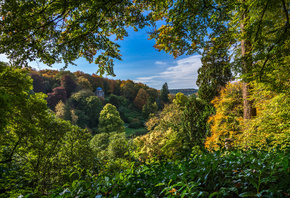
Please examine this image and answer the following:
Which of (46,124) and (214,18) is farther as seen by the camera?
(46,124)

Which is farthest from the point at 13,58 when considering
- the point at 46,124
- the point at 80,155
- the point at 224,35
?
the point at 224,35

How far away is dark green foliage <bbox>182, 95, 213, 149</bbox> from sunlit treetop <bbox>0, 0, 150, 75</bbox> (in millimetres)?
10542

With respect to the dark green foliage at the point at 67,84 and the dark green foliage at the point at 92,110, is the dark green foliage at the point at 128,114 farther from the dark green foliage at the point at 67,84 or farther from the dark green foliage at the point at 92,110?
the dark green foliage at the point at 67,84

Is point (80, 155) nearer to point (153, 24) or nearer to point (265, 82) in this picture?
point (153, 24)

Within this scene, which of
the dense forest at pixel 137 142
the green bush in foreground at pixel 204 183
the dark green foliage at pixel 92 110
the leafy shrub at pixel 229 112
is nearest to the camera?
the green bush in foreground at pixel 204 183

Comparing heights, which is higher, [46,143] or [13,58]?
[13,58]

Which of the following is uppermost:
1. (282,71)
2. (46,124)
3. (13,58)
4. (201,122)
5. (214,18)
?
(214,18)

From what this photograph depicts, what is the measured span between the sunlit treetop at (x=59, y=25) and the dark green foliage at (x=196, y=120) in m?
10.5

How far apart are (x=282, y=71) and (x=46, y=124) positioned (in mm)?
5970

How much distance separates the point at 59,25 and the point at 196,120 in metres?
12.1

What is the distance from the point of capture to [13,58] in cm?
241

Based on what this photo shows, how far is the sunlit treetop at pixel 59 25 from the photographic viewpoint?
2.16m

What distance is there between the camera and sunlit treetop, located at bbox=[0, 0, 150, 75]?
216cm

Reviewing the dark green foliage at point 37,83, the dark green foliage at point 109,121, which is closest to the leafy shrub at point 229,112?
the dark green foliage at point 109,121
